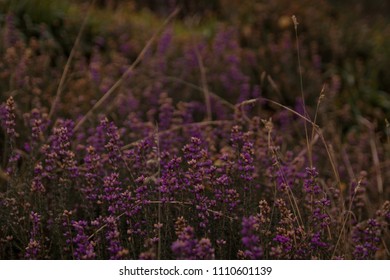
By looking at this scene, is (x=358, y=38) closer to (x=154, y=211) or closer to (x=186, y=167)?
(x=186, y=167)

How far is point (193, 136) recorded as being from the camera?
2.68 m

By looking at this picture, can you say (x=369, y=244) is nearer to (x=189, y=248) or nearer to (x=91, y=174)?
(x=189, y=248)

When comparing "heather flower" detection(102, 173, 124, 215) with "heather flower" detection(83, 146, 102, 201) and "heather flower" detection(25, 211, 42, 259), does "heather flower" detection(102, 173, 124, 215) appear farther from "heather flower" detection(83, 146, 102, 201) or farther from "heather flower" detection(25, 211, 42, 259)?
"heather flower" detection(25, 211, 42, 259)

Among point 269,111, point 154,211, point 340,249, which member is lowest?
point 269,111

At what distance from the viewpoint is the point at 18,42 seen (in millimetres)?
3674

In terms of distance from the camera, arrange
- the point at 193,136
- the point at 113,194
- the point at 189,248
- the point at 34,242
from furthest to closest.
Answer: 1. the point at 193,136
2. the point at 113,194
3. the point at 34,242
4. the point at 189,248

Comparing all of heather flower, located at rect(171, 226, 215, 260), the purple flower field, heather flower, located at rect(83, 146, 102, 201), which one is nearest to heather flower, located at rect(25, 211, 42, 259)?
the purple flower field

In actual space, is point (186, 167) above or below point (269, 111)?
above

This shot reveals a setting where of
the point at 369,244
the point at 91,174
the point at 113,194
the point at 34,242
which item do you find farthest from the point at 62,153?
the point at 369,244

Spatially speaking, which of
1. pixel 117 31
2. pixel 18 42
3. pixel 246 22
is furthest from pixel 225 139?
pixel 246 22

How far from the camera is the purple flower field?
2072mm

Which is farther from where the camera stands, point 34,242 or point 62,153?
point 62,153

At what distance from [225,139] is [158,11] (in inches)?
174
